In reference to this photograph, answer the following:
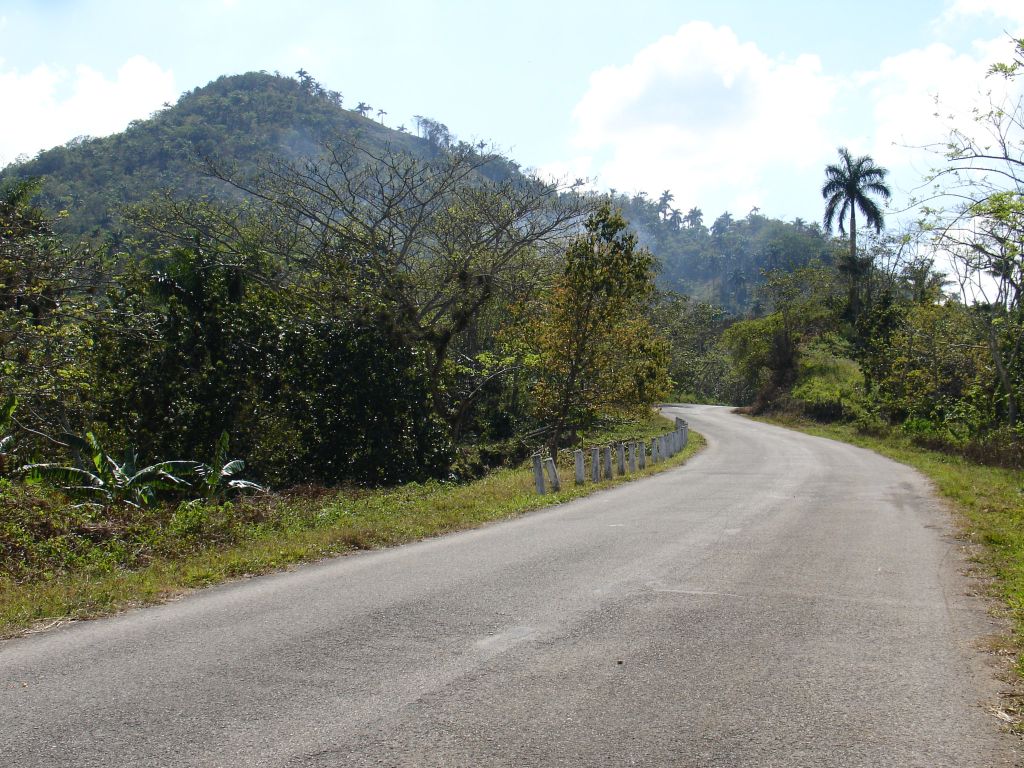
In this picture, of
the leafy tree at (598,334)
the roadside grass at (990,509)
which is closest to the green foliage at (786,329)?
the roadside grass at (990,509)

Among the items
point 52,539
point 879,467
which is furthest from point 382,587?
point 879,467

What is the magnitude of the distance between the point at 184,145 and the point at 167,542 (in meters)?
134

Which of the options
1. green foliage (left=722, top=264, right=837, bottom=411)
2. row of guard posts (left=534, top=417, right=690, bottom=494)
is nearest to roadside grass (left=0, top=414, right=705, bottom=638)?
row of guard posts (left=534, top=417, right=690, bottom=494)

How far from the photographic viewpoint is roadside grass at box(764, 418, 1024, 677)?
25.3 feet

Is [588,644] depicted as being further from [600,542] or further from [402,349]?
Result: [402,349]

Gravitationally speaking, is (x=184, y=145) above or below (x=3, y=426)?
above

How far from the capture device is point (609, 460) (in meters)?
20.0

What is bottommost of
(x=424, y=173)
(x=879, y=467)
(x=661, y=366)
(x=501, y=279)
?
(x=879, y=467)

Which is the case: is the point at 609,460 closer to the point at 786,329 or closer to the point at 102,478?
the point at 102,478

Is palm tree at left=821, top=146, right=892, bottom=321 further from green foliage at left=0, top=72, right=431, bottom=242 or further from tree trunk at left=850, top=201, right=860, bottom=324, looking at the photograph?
green foliage at left=0, top=72, right=431, bottom=242

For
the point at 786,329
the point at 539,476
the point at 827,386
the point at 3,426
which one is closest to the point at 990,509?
the point at 539,476

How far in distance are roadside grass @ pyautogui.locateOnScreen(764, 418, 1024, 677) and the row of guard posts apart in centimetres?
734

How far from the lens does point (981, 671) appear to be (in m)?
5.37

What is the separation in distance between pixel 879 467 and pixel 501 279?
41.1 feet
